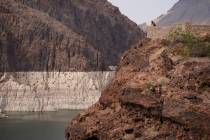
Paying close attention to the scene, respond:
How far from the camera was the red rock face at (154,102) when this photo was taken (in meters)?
16.1

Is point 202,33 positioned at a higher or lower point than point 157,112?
higher

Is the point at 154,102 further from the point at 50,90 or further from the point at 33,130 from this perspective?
the point at 50,90

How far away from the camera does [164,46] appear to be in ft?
61.6

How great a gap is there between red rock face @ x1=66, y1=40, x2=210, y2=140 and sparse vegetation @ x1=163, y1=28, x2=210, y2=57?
0.29 m

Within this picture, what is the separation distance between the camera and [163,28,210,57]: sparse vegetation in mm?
17641

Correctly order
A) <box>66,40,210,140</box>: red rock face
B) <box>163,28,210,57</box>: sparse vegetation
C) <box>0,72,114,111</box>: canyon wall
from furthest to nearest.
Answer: <box>0,72,114,111</box>: canyon wall < <box>163,28,210,57</box>: sparse vegetation < <box>66,40,210,140</box>: red rock face

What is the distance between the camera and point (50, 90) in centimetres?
15125

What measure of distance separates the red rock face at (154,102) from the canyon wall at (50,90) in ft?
401

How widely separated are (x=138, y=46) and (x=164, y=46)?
3.64 feet

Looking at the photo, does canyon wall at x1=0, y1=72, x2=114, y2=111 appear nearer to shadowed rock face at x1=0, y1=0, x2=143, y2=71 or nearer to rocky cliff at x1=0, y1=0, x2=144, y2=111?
rocky cliff at x1=0, y1=0, x2=144, y2=111

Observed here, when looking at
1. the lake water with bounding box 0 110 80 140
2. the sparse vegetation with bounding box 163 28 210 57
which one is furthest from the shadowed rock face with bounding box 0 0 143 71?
the sparse vegetation with bounding box 163 28 210 57

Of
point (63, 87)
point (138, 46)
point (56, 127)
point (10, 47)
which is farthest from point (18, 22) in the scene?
point (138, 46)

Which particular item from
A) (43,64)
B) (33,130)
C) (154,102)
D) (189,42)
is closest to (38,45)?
(43,64)

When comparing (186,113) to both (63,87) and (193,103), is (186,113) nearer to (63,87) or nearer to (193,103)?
(193,103)
